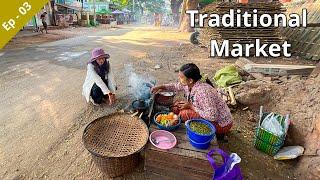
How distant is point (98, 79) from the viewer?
4363mm

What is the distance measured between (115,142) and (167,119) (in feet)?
2.53

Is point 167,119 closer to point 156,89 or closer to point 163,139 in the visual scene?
point 163,139

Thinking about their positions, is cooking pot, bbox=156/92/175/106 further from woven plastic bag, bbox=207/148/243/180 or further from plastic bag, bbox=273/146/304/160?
plastic bag, bbox=273/146/304/160

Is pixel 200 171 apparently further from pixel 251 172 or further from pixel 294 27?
pixel 294 27

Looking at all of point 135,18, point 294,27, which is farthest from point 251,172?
point 135,18

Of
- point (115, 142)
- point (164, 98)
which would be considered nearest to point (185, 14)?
point (164, 98)

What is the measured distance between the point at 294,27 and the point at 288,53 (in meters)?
1.37

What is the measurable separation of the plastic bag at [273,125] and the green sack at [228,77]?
2322 mm

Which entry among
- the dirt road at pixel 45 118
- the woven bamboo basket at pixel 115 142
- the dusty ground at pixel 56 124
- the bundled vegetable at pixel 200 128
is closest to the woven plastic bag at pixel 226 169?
the bundled vegetable at pixel 200 128

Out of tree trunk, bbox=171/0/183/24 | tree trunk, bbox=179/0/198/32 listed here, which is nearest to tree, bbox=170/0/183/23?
tree trunk, bbox=171/0/183/24

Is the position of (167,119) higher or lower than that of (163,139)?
higher

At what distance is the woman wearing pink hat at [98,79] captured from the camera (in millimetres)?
4344

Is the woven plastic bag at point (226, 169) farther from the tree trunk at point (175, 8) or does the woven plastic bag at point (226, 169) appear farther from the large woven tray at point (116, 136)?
the tree trunk at point (175, 8)

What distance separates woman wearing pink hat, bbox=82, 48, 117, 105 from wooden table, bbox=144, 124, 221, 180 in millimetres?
1987
